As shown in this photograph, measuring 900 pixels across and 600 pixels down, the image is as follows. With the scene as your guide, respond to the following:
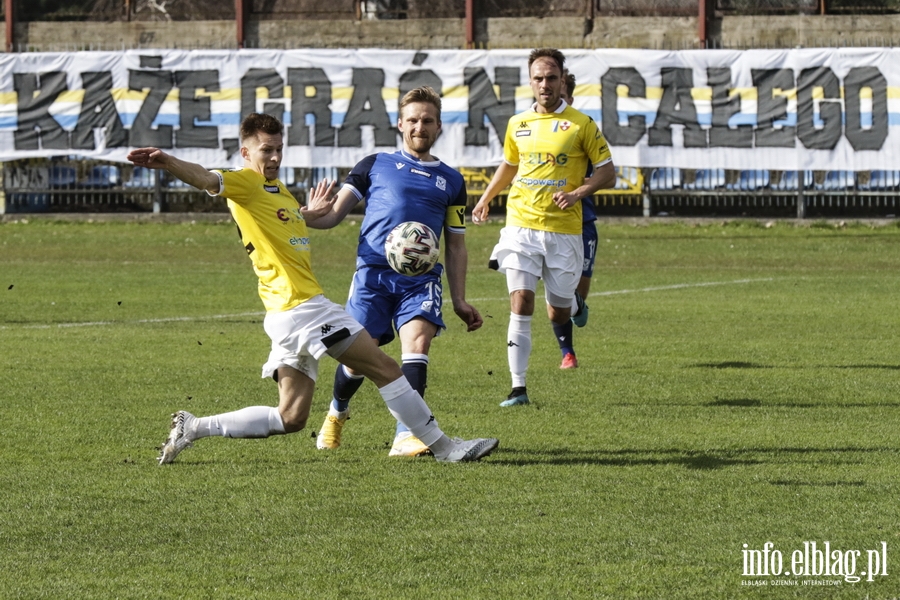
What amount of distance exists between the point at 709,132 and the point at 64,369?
16907 mm

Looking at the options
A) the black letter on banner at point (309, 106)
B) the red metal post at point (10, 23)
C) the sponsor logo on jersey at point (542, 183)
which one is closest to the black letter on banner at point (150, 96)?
the black letter on banner at point (309, 106)

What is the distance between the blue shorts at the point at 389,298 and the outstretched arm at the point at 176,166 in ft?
4.35

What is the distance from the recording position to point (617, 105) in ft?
84.4

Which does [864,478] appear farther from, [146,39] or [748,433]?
[146,39]

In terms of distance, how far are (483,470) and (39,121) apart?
886 inches

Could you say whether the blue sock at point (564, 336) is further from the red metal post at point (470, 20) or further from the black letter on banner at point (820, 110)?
the red metal post at point (470, 20)

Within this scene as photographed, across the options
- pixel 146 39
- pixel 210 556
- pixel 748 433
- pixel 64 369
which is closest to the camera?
pixel 210 556

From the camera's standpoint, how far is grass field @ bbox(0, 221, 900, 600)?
16.8 ft

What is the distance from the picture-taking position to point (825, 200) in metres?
26.3

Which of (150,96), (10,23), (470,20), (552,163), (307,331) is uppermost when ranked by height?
(10,23)

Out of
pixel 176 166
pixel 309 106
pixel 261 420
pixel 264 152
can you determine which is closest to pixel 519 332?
pixel 261 420

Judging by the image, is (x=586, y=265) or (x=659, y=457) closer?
(x=659, y=457)

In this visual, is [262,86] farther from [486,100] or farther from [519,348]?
[519,348]

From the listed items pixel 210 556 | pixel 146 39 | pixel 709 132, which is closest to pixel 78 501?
pixel 210 556
